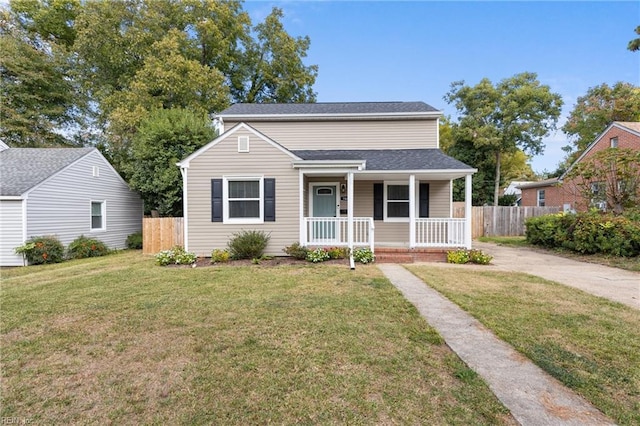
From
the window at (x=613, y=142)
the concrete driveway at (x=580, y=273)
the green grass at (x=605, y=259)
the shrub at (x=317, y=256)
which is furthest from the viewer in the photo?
the window at (x=613, y=142)

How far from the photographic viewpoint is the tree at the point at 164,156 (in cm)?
1294

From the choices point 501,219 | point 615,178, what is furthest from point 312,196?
point 501,219

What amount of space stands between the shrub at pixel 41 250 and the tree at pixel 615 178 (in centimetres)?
2041

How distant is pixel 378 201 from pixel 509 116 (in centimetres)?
1895

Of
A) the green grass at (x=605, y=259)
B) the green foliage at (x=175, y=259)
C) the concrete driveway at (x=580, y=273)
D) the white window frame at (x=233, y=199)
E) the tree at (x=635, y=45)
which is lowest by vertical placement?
the concrete driveway at (x=580, y=273)

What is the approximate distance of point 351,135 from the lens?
11.9 metres

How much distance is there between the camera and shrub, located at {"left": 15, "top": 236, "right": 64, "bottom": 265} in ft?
32.7

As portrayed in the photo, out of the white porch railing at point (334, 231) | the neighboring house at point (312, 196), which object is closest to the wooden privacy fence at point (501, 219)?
the neighboring house at point (312, 196)

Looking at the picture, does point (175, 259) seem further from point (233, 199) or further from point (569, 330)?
point (569, 330)

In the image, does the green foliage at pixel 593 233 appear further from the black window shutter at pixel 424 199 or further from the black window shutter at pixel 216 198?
the black window shutter at pixel 216 198

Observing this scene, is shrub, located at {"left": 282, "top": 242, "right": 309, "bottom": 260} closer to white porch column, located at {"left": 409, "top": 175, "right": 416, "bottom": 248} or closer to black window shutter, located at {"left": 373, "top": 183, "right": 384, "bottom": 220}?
black window shutter, located at {"left": 373, "top": 183, "right": 384, "bottom": 220}

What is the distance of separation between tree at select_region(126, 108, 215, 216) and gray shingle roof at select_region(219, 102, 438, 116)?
2228 millimetres

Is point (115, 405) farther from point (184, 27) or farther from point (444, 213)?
point (184, 27)

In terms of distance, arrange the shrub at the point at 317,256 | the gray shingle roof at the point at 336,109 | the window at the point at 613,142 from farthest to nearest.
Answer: the window at the point at 613,142
the gray shingle roof at the point at 336,109
the shrub at the point at 317,256
